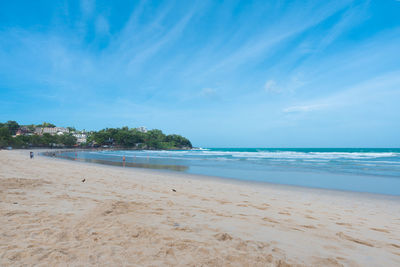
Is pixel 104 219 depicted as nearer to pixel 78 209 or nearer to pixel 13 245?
pixel 78 209

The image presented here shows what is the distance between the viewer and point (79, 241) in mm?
3010

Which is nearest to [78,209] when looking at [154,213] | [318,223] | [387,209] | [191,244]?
[154,213]

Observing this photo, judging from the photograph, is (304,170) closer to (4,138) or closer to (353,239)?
(353,239)

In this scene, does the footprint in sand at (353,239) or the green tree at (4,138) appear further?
the green tree at (4,138)

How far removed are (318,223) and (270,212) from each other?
1.07 meters

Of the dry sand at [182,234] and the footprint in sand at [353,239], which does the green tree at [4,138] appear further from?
the footprint in sand at [353,239]

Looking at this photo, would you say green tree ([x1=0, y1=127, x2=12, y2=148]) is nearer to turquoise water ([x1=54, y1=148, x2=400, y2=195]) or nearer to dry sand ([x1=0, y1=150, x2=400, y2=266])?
turquoise water ([x1=54, y1=148, x2=400, y2=195])

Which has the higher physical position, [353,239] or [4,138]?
[4,138]

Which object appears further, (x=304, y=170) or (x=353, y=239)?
(x=304, y=170)

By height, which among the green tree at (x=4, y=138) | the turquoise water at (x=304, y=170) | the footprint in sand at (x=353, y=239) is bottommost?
the turquoise water at (x=304, y=170)

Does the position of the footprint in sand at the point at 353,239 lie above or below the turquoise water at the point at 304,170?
above

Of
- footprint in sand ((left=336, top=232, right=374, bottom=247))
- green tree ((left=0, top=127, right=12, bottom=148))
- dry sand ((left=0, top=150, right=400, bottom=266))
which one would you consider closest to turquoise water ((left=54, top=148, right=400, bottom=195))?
dry sand ((left=0, top=150, right=400, bottom=266))

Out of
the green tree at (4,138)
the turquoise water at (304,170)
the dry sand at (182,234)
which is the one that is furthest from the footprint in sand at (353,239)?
the green tree at (4,138)

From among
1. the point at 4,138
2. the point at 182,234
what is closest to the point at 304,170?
the point at 182,234
